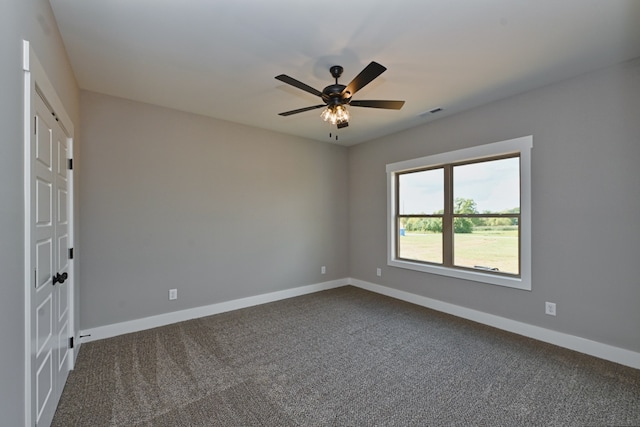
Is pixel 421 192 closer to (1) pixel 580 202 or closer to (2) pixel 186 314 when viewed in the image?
(1) pixel 580 202

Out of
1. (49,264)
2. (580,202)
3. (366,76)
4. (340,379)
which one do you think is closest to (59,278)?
(49,264)

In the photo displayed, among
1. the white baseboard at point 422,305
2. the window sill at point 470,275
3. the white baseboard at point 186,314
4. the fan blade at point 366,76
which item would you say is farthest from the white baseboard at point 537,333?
the fan blade at point 366,76

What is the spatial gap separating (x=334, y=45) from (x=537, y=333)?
11.6 feet

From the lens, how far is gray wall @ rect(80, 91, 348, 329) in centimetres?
315

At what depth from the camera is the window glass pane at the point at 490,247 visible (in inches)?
132

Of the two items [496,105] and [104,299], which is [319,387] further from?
[496,105]

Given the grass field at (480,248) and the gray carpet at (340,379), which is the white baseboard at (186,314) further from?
the grass field at (480,248)

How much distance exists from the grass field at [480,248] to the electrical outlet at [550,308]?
43 cm

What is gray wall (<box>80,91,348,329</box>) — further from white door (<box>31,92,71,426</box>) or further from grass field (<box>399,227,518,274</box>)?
grass field (<box>399,227,518,274</box>)

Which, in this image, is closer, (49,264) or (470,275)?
(49,264)

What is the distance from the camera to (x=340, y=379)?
2361 mm

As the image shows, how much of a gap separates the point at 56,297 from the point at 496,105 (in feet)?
15.3

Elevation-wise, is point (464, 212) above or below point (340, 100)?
below

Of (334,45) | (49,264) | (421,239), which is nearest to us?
(49,264)
